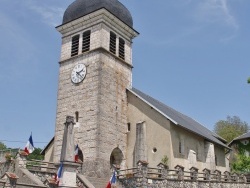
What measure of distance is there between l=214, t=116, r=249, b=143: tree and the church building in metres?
20.9

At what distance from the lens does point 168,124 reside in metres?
27.4

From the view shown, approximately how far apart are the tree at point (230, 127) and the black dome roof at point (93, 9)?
90.0ft

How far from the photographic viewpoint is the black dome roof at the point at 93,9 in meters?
30.3

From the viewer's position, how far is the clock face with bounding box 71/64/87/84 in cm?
2939

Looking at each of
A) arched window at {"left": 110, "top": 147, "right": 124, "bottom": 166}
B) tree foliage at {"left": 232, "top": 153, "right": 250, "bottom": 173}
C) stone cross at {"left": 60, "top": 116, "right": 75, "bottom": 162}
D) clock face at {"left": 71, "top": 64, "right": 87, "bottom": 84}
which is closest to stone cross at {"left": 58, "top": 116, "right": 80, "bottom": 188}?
stone cross at {"left": 60, "top": 116, "right": 75, "bottom": 162}

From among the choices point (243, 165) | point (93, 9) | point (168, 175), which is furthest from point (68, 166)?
point (243, 165)

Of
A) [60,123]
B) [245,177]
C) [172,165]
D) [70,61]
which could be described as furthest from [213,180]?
[70,61]

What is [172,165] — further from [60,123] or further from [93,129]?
[60,123]

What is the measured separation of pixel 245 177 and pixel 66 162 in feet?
62.5

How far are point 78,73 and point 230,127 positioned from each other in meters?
31.9

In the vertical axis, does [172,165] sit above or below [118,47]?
below

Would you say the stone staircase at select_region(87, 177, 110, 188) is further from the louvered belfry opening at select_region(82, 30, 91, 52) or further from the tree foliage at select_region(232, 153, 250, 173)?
the tree foliage at select_region(232, 153, 250, 173)

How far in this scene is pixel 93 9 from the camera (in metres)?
30.2

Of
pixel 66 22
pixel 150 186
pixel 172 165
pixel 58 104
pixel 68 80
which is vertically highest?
pixel 66 22
